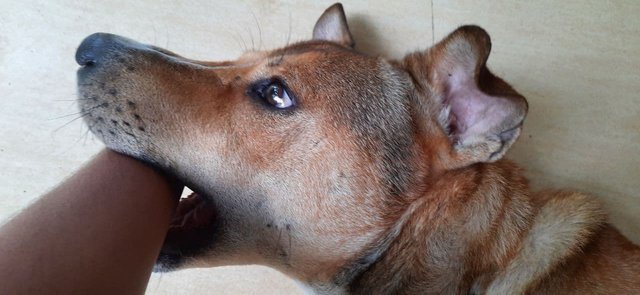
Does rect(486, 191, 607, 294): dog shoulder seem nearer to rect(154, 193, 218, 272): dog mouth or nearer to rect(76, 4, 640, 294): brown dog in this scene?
rect(76, 4, 640, 294): brown dog

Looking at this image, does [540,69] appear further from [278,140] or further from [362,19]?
[278,140]

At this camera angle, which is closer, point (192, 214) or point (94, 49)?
point (94, 49)

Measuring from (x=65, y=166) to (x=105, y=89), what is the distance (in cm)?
172

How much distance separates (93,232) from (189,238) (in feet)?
1.99

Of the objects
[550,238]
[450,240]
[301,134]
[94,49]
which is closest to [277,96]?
[301,134]

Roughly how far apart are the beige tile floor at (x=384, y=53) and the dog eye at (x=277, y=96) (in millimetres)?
1358

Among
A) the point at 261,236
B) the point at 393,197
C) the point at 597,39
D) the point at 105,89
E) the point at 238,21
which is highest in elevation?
the point at 597,39

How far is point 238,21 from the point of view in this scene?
11.4ft

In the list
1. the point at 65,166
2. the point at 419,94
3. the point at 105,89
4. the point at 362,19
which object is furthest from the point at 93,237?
A: the point at 362,19

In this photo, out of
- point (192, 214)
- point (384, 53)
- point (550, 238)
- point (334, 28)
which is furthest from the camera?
point (384, 53)

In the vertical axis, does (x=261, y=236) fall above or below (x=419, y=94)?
below

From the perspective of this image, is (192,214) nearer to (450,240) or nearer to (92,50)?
(92,50)

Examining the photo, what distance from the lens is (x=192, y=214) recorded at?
93.6 inches

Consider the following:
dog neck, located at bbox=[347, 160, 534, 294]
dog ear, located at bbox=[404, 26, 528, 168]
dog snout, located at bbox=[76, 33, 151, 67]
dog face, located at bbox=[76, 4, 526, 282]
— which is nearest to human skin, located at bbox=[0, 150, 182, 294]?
dog face, located at bbox=[76, 4, 526, 282]
